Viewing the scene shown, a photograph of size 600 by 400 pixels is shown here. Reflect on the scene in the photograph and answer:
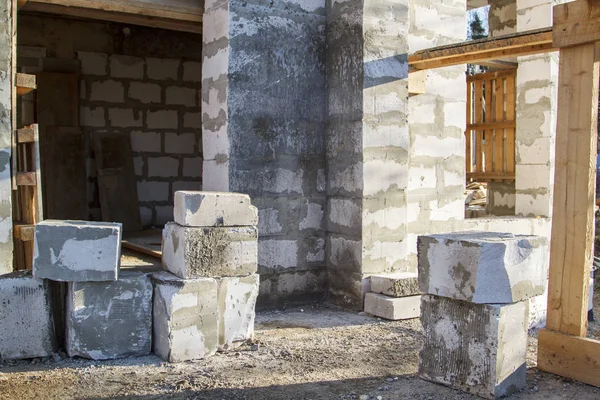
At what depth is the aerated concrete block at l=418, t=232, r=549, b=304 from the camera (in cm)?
375

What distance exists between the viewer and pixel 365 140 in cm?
579

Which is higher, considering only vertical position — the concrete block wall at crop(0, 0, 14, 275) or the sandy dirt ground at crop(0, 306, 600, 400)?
the concrete block wall at crop(0, 0, 14, 275)

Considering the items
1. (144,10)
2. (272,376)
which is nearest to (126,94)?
(144,10)

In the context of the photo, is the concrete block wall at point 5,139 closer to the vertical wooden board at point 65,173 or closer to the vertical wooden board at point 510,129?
the vertical wooden board at point 65,173

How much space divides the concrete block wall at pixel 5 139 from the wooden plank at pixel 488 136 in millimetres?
6016

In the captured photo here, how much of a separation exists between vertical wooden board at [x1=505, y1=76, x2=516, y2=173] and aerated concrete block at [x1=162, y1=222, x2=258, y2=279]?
4852 millimetres

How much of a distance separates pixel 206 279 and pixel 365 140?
207cm

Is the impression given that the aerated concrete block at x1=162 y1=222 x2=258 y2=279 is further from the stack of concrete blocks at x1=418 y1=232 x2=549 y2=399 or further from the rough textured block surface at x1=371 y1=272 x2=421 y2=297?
the rough textured block surface at x1=371 y1=272 x2=421 y2=297

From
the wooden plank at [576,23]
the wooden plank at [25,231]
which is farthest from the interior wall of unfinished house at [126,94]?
the wooden plank at [576,23]

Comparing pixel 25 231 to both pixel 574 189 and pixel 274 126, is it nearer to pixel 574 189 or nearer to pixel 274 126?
pixel 274 126

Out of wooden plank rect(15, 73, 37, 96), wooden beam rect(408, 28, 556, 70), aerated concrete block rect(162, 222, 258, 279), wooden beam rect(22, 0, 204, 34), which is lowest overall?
aerated concrete block rect(162, 222, 258, 279)

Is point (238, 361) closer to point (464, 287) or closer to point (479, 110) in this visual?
point (464, 287)

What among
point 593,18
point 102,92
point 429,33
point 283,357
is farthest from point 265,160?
point 102,92

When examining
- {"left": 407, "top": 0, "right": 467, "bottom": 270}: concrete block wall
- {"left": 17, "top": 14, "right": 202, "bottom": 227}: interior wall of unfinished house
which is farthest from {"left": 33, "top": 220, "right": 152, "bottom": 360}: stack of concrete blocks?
{"left": 17, "top": 14, "right": 202, "bottom": 227}: interior wall of unfinished house
